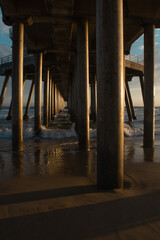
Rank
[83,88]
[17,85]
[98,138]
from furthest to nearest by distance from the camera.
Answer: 1. [83,88]
2. [17,85]
3. [98,138]

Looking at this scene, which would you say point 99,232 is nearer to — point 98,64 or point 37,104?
point 98,64

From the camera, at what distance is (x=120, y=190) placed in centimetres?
323

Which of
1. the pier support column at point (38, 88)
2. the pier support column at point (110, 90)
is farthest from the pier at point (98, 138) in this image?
the pier support column at point (38, 88)

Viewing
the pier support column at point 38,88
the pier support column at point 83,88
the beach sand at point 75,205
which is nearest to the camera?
the beach sand at point 75,205

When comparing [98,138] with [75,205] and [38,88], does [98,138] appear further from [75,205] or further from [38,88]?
[38,88]

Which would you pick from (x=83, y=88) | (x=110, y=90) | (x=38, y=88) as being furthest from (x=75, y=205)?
(x=38, y=88)

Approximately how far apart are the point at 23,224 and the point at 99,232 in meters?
0.88

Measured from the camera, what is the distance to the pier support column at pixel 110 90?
10.3 feet

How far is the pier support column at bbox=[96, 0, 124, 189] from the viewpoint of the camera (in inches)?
123

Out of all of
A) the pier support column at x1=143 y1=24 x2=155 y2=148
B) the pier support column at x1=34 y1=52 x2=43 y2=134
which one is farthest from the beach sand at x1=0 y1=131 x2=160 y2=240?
the pier support column at x1=34 y1=52 x2=43 y2=134

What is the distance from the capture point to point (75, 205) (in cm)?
272

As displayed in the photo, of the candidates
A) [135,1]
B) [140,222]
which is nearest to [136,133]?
[135,1]

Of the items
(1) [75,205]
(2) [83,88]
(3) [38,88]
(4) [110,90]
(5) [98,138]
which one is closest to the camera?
(1) [75,205]

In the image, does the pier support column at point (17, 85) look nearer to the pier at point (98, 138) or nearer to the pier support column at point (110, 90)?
the pier at point (98, 138)
